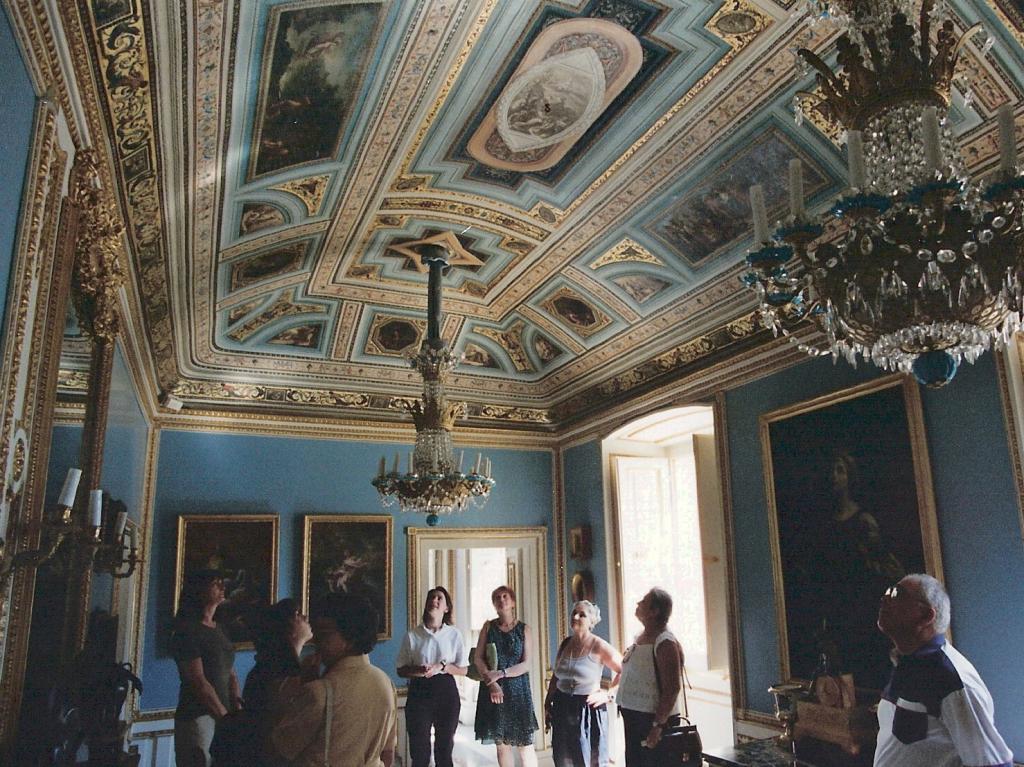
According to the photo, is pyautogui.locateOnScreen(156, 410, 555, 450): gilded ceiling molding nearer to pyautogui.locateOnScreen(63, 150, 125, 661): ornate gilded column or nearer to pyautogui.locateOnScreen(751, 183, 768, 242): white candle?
pyautogui.locateOnScreen(63, 150, 125, 661): ornate gilded column

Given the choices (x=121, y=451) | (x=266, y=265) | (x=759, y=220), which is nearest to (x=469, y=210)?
(x=266, y=265)

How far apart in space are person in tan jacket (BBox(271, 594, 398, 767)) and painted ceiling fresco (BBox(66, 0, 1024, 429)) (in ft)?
9.17

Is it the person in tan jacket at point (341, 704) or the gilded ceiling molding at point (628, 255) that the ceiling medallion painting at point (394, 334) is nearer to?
the gilded ceiling molding at point (628, 255)

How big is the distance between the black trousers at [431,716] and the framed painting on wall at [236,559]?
103 inches

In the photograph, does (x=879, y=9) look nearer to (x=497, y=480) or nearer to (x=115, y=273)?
(x=115, y=273)

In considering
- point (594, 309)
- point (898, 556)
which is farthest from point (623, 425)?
point (898, 556)

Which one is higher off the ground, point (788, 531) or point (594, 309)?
point (594, 309)

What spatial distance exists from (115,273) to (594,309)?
5.84m

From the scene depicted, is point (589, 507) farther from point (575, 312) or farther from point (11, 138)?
point (11, 138)

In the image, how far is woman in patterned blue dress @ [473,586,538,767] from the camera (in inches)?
295

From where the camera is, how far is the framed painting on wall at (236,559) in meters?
9.27

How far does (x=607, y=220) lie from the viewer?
7.45 metres

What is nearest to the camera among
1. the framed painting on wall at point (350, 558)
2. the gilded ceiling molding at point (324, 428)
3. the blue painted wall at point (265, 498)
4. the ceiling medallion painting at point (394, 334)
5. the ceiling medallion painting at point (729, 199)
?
the ceiling medallion painting at point (729, 199)

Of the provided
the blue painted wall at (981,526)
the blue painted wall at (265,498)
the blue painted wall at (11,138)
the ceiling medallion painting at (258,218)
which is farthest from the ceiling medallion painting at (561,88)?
the blue painted wall at (265,498)
